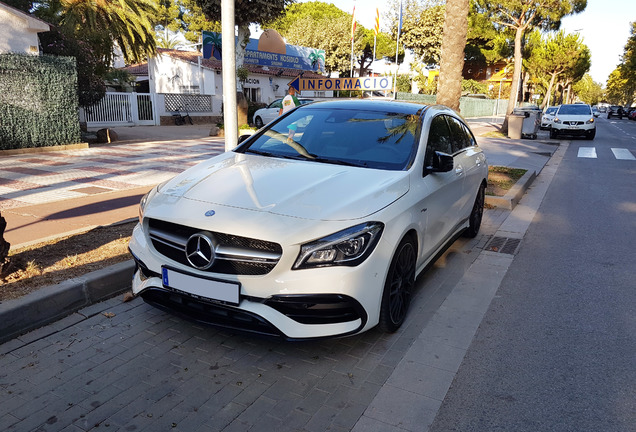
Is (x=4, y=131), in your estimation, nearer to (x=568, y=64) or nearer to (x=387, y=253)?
(x=387, y=253)

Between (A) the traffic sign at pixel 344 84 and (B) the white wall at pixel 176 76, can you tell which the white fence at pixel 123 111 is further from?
(A) the traffic sign at pixel 344 84

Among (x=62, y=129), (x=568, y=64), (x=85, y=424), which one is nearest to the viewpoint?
(x=85, y=424)

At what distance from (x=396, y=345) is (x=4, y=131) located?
1233 cm

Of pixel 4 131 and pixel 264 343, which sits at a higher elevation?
pixel 4 131

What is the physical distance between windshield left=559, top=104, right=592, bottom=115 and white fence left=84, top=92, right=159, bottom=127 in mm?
19868

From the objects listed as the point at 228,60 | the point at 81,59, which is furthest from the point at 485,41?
the point at 228,60

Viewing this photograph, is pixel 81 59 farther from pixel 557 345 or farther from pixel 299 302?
pixel 557 345

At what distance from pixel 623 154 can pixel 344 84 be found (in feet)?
34.5

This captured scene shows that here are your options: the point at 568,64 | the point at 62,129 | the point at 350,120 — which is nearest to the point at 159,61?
the point at 62,129

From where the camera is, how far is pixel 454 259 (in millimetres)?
5406

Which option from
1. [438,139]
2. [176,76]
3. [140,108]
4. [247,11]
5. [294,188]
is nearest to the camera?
[294,188]

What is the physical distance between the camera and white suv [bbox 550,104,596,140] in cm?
2158

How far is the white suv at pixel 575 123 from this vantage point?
70.8ft

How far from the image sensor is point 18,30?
13734 millimetres
